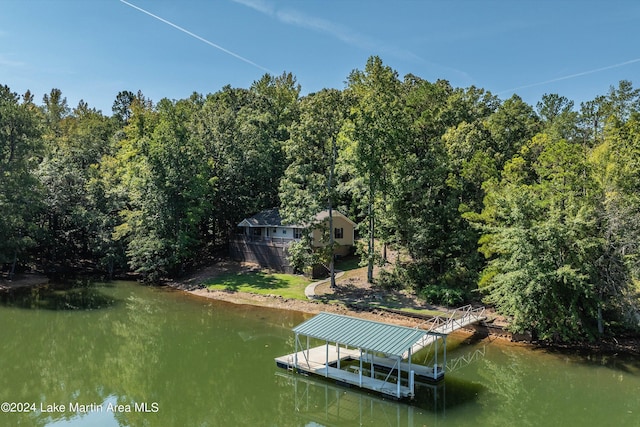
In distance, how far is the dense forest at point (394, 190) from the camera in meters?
21.9

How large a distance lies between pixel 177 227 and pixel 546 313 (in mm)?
29153

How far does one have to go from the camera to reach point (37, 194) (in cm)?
3612

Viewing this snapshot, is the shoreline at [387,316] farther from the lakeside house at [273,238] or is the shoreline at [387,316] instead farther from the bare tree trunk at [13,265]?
the bare tree trunk at [13,265]

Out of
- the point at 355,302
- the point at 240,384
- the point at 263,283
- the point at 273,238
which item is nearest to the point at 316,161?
the point at 273,238

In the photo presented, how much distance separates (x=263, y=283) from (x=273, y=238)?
5199mm

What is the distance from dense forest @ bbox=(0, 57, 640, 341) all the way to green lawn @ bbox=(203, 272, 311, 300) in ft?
9.42

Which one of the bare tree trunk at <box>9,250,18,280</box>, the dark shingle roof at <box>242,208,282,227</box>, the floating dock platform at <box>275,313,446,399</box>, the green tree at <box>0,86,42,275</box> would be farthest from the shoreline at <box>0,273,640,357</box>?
the dark shingle roof at <box>242,208,282,227</box>

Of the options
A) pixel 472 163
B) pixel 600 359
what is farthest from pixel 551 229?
pixel 472 163

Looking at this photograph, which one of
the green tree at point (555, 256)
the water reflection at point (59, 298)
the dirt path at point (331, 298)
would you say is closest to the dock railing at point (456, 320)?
the green tree at point (555, 256)

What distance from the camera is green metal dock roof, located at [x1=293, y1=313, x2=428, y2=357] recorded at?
16141 millimetres

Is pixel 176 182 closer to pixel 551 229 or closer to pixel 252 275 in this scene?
pixel 252 275

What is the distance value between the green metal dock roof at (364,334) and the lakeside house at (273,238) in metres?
18.8

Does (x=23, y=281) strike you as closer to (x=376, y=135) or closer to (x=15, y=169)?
(x=15, y=169)

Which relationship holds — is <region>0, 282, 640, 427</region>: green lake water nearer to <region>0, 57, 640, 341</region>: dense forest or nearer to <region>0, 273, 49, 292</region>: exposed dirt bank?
<region>0, 57, 640, 341</region>: dense forest
